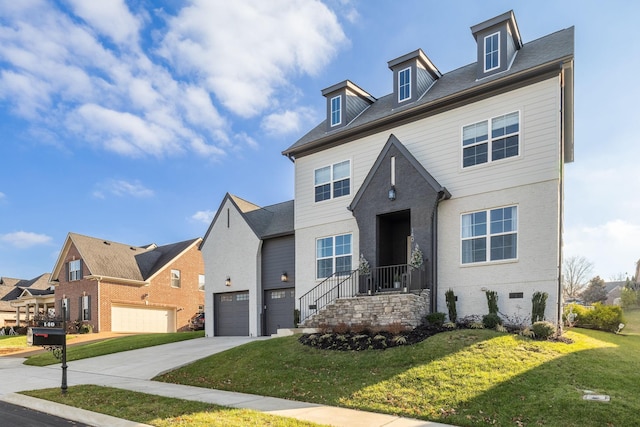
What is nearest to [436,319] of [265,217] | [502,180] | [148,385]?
[502,180]

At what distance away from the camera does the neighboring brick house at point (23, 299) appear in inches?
1459

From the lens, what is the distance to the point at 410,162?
48.7ft

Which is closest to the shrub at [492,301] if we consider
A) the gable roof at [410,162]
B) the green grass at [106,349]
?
the gable roof at [410,162]

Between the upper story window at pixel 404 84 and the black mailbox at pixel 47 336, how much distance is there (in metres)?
13.2

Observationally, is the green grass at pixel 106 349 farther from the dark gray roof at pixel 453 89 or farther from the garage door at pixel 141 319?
the garage door at pixel 141 319

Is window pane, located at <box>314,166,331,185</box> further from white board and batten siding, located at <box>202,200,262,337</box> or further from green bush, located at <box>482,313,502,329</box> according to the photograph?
green bush, located at <box>482,313,502,329</box>

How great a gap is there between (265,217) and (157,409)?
45.5 ft

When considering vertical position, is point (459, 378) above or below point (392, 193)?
below

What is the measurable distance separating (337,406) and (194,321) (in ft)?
86.0

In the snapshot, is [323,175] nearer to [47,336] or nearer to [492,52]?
[492,52]

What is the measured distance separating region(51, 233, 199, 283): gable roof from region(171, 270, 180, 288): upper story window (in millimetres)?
1003

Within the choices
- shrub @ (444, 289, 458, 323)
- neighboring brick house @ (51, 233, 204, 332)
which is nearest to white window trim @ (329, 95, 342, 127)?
shrub @ (444, 289, 458, 323)

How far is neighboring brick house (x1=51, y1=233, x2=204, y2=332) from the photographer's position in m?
30.5

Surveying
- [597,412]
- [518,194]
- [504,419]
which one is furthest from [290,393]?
[518,194]
